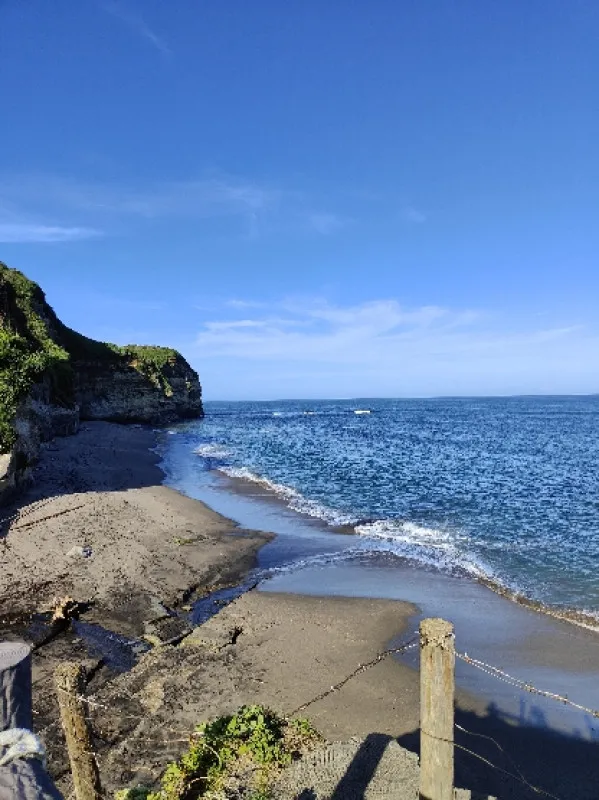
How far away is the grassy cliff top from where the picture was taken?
2091cm

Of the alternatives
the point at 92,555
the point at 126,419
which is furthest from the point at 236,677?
the point at 126,419

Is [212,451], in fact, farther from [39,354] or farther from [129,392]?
[129,392]

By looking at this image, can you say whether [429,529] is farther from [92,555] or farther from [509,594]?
[92,555]

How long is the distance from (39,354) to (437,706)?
2638 centimetres

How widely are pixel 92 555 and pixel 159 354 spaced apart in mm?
71769

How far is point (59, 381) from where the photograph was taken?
46.3 metres

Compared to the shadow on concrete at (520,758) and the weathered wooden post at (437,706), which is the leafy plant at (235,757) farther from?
the weathered wooden post at (437,706)

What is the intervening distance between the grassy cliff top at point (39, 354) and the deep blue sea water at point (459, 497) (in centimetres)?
1294

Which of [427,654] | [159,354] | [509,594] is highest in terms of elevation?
[159,354]

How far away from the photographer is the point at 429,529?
74.0ft

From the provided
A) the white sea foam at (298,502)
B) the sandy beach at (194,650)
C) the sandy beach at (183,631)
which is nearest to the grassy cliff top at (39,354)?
the sandy beach at (183,631)

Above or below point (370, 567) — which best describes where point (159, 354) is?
above

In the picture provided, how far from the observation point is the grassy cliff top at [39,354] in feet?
68.6

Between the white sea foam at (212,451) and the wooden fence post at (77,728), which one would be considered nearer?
the wooden fence post at (77,728)
